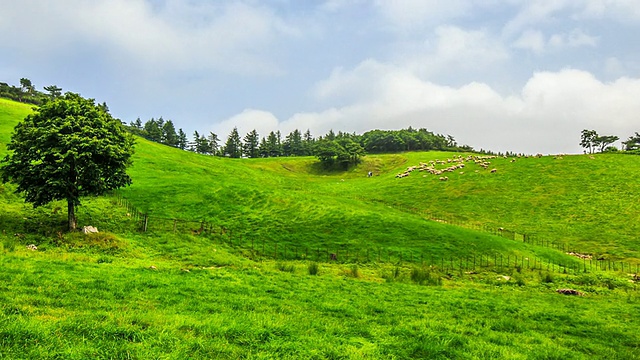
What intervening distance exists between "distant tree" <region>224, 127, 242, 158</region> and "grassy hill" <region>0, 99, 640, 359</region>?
139841 millimetres

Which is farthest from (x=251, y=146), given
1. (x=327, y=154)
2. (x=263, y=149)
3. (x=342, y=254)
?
(x=342, y=254)

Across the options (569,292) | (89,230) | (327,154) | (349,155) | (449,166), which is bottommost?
(569,292)

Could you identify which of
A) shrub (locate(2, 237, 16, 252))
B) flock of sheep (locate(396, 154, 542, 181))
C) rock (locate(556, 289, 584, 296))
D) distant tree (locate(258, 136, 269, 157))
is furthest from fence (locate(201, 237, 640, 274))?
distant tree (locate(258, 136, 269, 157))

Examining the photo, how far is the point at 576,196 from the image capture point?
6888cm

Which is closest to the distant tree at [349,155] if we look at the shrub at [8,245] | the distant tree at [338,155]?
the distant tree at [338,155]

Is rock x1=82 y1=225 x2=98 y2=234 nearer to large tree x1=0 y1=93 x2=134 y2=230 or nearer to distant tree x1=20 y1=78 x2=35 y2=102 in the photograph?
large tree x1=0 y1=93 x2=134 y2=230

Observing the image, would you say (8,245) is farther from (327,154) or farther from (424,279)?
(327,154)

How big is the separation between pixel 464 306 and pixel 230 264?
16.8 meters

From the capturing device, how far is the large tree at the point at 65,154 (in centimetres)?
2725

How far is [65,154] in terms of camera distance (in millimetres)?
26797

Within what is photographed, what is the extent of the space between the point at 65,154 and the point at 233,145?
573 ft

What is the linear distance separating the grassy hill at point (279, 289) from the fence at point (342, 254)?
0.83 meters

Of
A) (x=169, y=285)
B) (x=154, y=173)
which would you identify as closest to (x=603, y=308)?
(x=169, y=285)

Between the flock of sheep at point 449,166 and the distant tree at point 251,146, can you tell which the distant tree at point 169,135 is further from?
the flock of sheep at point 449,166
